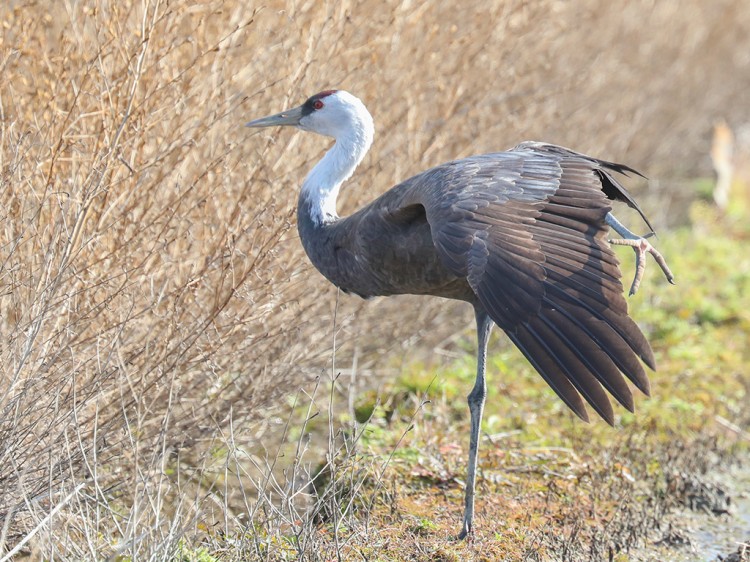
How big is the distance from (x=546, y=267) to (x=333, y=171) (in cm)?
138

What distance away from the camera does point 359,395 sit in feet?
20.9

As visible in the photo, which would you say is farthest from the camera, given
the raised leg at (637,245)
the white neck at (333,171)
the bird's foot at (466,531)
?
the white neck at (333,171)

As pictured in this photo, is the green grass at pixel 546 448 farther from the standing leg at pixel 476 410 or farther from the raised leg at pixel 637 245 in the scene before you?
the raised leg at pixel 637 245

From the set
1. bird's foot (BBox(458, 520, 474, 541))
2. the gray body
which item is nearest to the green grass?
bird's foot (BBox(458, 520, 474, 541))

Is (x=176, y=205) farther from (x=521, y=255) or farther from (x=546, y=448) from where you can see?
(x=546, y=448)

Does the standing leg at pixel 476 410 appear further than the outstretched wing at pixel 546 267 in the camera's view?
Yes

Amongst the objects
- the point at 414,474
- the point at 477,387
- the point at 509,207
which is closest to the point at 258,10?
the point at 509,207

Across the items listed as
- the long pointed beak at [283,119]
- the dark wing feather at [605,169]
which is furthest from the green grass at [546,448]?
the long pointed beak at [283,119]

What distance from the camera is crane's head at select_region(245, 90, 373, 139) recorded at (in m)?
5.07

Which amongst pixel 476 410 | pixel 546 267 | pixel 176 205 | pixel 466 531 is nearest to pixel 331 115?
pixel 176 205

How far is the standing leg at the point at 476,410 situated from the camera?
4.50 metres

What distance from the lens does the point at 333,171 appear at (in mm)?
5012

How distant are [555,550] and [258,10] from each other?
2368 millimetres

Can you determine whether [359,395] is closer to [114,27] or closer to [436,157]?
[436,157]
